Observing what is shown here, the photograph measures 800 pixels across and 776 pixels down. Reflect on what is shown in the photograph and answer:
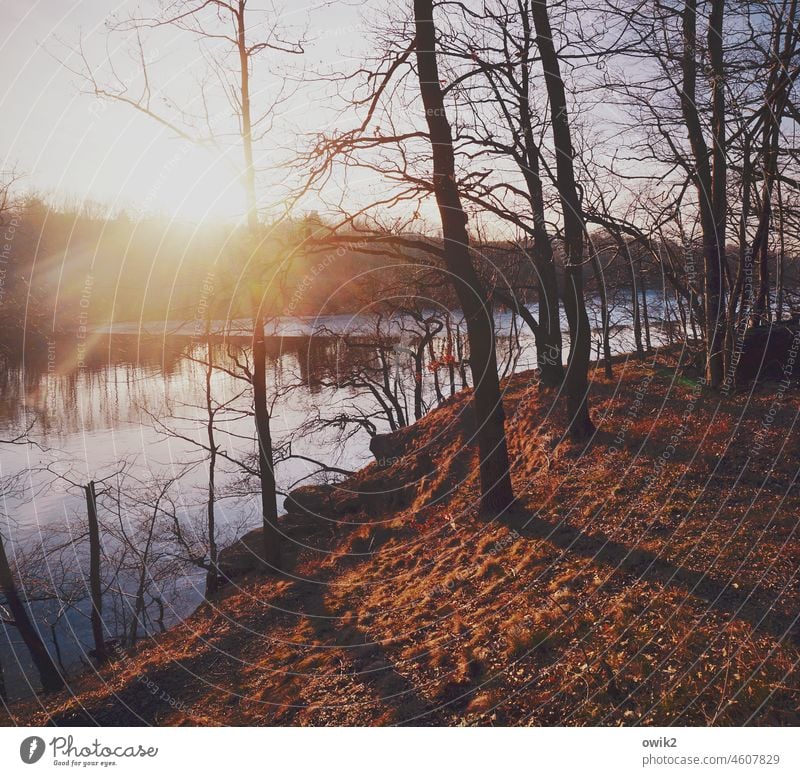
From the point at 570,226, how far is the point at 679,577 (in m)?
7.29

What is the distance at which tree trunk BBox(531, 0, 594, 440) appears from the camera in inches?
434

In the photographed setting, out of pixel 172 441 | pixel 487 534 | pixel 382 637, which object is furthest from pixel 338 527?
pixel 172 441

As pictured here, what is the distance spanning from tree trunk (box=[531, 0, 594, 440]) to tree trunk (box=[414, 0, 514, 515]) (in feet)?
7.46

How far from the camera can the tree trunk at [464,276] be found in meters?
9.45

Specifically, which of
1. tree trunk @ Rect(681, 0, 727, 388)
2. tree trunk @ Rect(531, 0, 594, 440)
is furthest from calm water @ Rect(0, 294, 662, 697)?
tree trunk @ Rect(681, 0, 727, 388)

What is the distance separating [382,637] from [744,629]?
13.9ft

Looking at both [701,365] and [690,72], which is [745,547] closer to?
[701,365]

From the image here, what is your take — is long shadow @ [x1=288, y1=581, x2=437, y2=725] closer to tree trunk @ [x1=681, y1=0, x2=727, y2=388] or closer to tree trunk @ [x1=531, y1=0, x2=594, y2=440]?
tree trunk @ [x1=531, y1=0, x2=594, y2=440]
